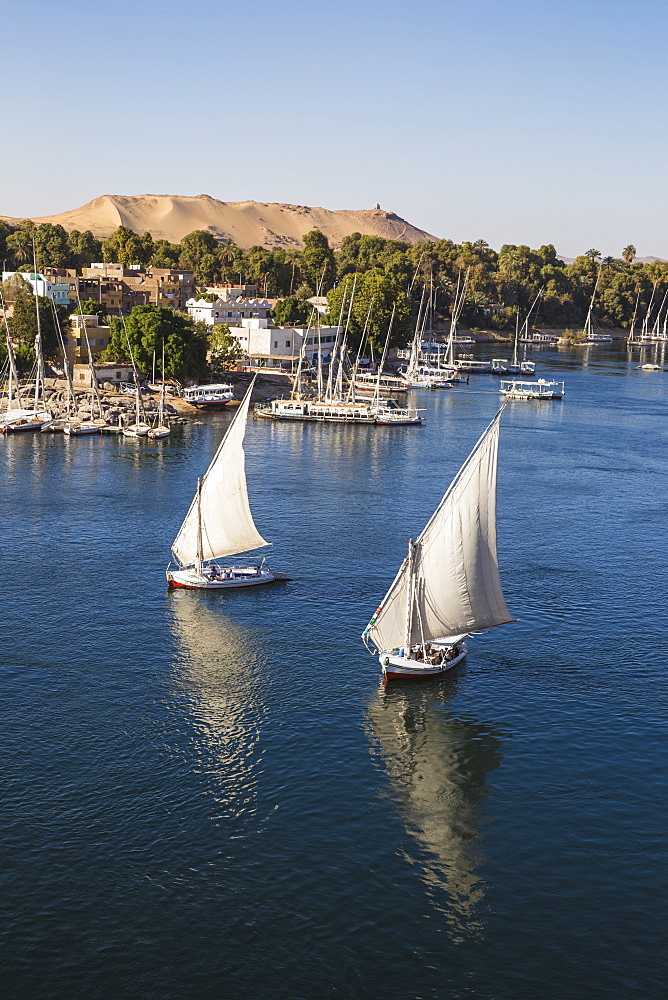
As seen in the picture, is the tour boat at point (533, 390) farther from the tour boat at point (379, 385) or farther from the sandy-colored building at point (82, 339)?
the sandy-colored building at point (82, 339)

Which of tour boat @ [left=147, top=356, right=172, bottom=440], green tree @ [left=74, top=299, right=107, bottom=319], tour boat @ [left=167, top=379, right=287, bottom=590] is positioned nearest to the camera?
tour boat @ [left=167, top=379, right=287, bottom=590]

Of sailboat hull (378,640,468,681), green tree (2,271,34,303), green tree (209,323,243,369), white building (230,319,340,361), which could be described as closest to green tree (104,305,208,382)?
green tree (209,323,243,369)

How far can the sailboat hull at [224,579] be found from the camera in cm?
6469

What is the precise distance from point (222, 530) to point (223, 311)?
12373 cm

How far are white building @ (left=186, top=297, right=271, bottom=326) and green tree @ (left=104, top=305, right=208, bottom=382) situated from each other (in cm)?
3383

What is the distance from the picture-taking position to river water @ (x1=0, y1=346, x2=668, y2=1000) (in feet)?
108

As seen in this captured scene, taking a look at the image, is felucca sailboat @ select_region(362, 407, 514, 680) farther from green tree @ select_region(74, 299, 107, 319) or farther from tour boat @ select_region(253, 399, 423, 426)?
green tree @ select_region(74, 299, 107, 319)

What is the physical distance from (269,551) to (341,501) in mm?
17857

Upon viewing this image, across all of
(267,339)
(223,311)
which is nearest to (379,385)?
(267,339)

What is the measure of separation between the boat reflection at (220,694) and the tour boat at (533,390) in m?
110

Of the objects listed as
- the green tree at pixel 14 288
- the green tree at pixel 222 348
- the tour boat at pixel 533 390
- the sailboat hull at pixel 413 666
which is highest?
the green tree at pixel 14 288

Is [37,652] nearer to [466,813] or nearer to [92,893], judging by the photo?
[92,893]

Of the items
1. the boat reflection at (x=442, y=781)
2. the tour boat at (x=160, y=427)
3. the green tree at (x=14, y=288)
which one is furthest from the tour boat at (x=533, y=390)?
the boat reflection at (x=442, y=781)

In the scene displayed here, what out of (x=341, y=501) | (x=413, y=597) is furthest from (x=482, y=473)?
(x=341, y=501)
